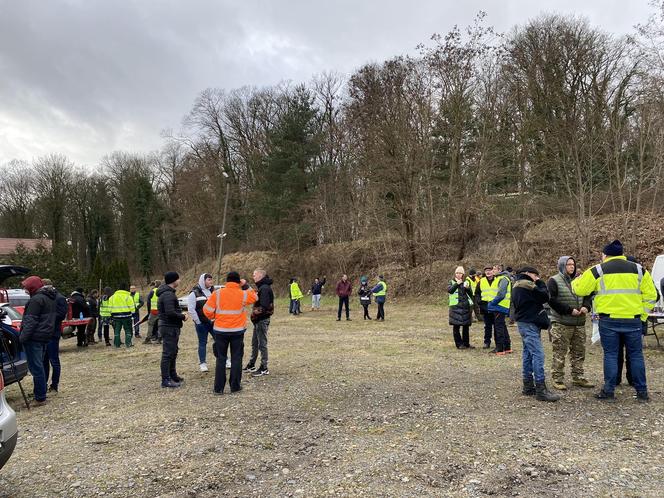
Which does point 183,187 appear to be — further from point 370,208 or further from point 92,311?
point 92,311

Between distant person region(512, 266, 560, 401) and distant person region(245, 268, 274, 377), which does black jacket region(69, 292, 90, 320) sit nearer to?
distant person region(245, 268, 274, 377)

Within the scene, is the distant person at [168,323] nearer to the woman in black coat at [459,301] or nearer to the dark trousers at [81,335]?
the woman in black coat at [459,301]

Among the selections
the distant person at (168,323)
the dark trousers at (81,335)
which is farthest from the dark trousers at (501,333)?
the dark trousers at (81,335)

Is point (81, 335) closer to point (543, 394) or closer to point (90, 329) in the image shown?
point (90, 329)

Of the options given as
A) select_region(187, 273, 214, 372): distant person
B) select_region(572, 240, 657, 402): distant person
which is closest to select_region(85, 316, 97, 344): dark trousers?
select_region(187, 273, 214, 372): distant person

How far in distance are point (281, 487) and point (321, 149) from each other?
3155 cm

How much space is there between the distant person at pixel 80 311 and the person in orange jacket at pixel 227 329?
7.85 metres

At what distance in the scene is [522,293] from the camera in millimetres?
6316

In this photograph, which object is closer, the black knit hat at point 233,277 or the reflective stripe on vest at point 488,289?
the black knit hat at point 233,277

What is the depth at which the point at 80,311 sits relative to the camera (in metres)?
13.0

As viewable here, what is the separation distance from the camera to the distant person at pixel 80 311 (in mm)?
12930

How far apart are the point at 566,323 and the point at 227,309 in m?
4.82

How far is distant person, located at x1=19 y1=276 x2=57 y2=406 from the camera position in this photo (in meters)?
6.83

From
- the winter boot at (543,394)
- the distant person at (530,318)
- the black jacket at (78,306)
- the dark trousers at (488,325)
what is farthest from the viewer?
the black jacket at (78,306)
